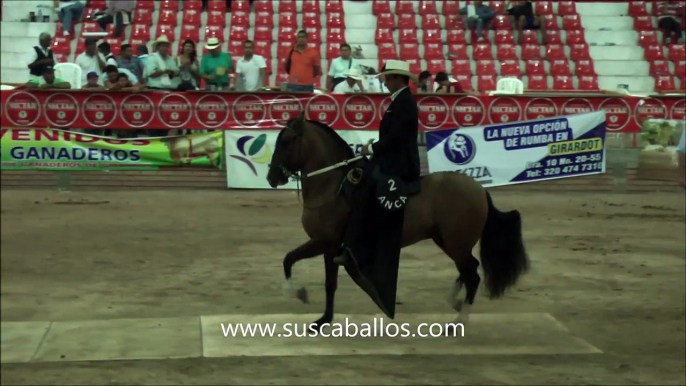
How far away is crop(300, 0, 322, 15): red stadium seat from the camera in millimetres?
3847

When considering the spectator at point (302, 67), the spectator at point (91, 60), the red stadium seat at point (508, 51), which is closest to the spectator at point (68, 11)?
the spectator at point (91, 60)

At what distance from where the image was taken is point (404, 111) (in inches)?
77.0

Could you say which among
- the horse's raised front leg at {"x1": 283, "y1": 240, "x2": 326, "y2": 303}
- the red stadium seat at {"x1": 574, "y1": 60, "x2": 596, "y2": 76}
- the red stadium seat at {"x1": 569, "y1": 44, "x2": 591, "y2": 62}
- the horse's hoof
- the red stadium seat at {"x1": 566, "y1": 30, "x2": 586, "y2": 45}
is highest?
the red stadium seat at {"x1": 566, "y1": 30, "x2": 586, "y2": 45}

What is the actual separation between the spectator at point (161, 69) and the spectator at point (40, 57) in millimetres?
245

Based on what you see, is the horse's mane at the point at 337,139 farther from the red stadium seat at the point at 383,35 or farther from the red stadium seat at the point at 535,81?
the red stadium seat at the point at 535,81

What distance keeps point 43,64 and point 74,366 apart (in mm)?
3524

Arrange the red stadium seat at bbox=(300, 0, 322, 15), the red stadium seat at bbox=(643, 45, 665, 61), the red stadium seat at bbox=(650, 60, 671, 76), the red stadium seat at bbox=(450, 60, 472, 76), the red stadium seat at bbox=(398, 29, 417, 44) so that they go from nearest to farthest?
the red stadium seat at bbox=(643, 45, 665, 61) < the red stadium seat at bbox=(650, 60, 671, 76) < the red stadium seat at bbox=(398, 29, 417, 44) < the red stadium seat at bbox=(300, 0, 322, 15) < the red stadium seat at bbox=(450, 60, 472, 76)

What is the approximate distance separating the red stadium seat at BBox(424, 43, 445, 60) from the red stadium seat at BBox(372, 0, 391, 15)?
235mm

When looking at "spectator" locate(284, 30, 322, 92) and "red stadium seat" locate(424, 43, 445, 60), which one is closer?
"spectator" locate(284, 30, 322, 92)

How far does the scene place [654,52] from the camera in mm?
3256

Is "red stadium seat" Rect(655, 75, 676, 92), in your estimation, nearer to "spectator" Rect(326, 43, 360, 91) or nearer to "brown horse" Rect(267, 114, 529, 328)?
"brown horse" Rect(267, 114, 529, 328)

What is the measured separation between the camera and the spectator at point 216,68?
233cm

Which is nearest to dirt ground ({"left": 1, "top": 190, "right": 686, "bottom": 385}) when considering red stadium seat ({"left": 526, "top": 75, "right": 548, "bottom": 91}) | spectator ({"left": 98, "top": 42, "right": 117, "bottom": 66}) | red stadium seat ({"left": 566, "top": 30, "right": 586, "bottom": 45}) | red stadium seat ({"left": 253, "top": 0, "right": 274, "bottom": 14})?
red stadium seat ({"left": 526, "top": 75, "right": 548, "bottom": 91})

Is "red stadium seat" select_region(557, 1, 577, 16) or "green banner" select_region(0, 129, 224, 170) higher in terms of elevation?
"red stadium seat" select_region(557, 1, 577, 16)
